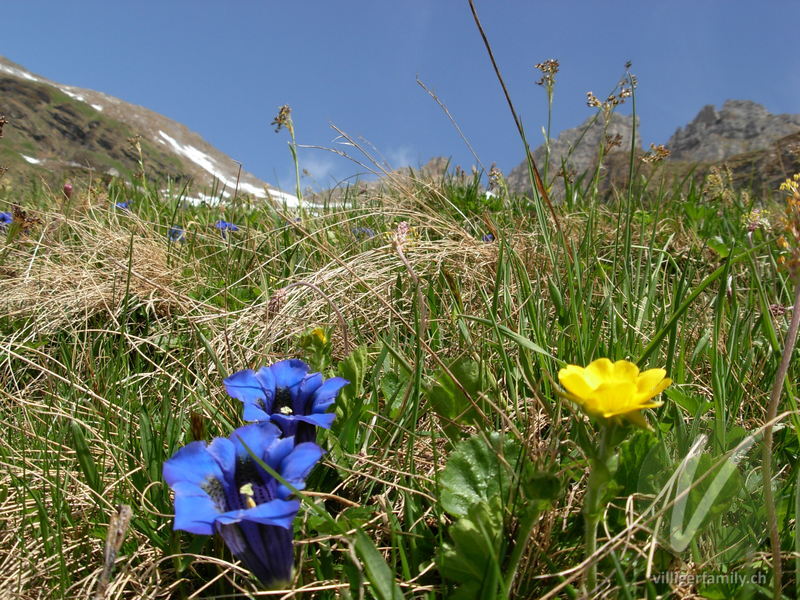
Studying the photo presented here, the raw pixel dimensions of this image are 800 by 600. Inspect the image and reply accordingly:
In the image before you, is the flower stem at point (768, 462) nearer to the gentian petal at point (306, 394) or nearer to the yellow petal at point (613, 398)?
the yellow petal at point (613, 398)

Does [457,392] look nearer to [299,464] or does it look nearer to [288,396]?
[288,396]

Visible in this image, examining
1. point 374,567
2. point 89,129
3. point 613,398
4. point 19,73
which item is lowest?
point 374,567

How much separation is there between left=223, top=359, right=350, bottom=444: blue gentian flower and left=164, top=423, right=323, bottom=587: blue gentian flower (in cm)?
11

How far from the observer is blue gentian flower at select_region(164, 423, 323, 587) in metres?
0.79

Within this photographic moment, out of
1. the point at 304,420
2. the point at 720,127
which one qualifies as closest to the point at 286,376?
the point at 304,420

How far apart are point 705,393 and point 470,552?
3.33ft

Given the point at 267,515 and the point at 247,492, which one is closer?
the point at 267,515

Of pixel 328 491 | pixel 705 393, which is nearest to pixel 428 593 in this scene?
pixel 328 491

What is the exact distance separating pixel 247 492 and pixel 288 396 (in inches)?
12.8

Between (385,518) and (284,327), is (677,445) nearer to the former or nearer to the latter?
(385,518)

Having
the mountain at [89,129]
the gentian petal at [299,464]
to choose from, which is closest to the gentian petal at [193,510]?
the gentian petal at [299,464]

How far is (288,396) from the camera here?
1.21 meters

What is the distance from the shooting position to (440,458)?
1342 millimetres

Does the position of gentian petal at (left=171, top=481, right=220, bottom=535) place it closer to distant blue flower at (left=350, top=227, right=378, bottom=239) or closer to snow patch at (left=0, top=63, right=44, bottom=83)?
distant blue flower at (left=350, top=227, right=378, bottom=239)
